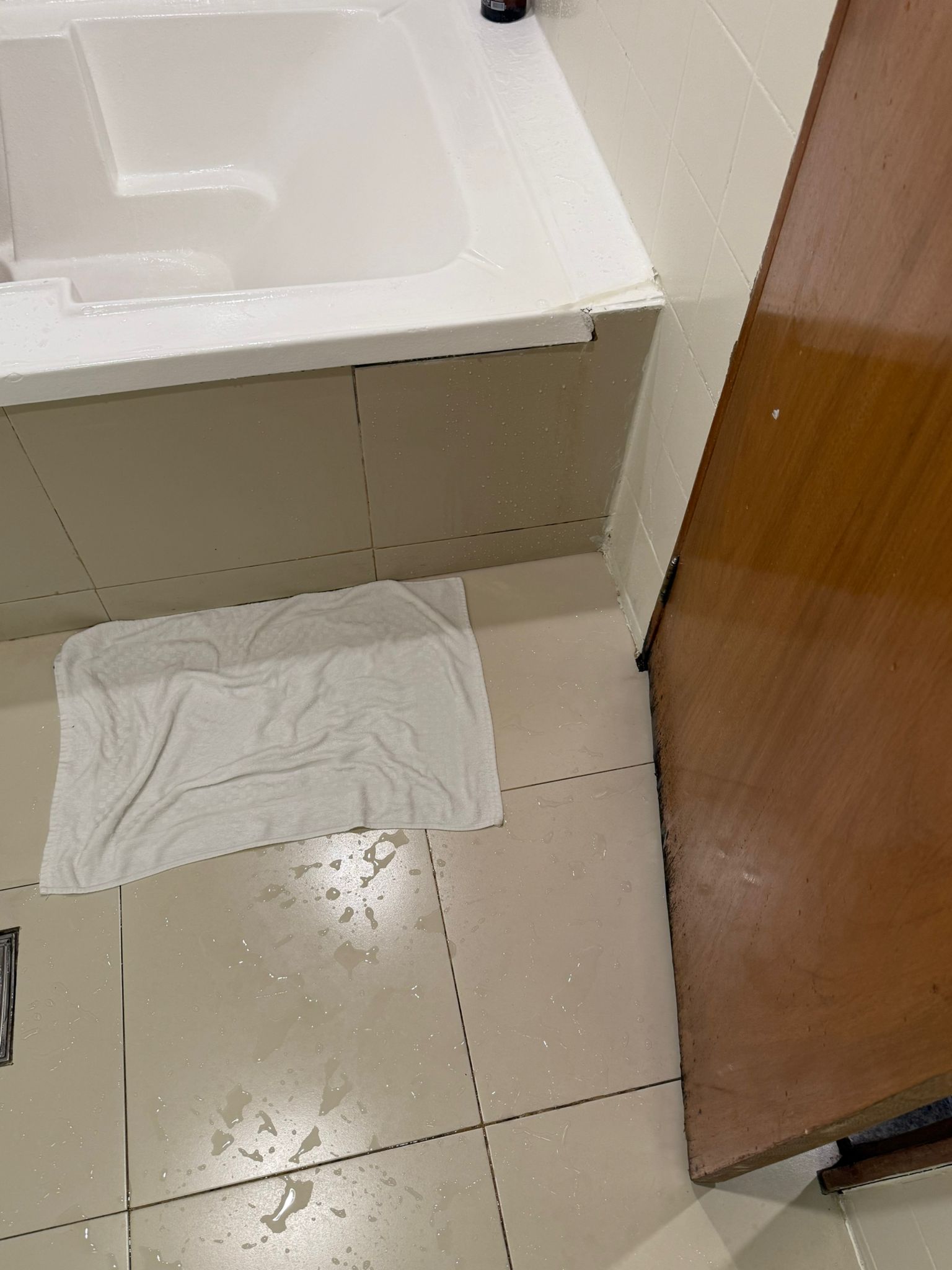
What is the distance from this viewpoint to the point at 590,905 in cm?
123

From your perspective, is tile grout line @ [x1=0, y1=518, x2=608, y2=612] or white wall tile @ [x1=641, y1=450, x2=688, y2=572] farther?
tile grout line @ [x1=0, y1=518, x2=608, y2=612]

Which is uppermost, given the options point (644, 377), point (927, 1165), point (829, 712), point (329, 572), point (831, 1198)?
point (829, 712)

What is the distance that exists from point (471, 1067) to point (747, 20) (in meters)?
1.17

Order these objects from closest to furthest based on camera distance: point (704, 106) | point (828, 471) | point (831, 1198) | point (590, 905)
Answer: point (828, 471)
point (704, 106)
point (831, 1198)
point (590, 905)

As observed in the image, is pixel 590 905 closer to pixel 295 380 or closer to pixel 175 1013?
pixel 175 1013

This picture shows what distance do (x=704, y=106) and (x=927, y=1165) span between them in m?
1.07

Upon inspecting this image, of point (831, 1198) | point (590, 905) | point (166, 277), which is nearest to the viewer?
point (831, 1198)

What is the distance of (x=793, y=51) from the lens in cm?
77

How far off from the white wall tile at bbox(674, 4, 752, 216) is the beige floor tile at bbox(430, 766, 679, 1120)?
797 millimetres

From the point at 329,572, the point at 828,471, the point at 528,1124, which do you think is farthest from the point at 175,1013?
the point at 828,471

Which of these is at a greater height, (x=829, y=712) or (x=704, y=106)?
(x=704, y=106)

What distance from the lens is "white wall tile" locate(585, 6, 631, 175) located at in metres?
1.15

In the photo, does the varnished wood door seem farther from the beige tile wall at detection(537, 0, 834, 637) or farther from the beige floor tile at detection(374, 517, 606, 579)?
the beige floor tile at detection(374, 517, 606, 579)

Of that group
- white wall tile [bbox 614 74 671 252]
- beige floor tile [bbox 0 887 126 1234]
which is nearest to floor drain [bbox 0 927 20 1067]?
beige floor tile [bbox 0 887 126 1234]
